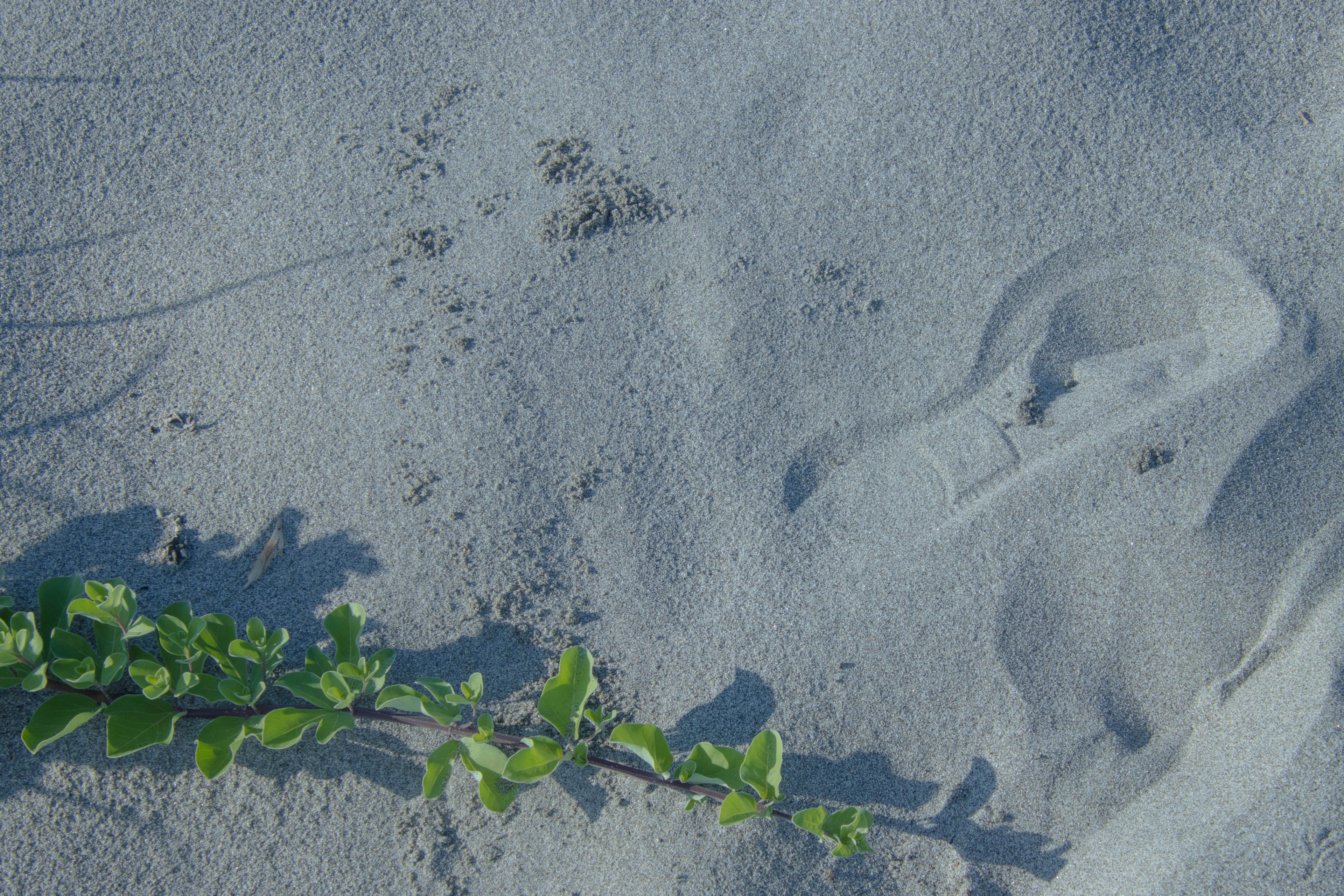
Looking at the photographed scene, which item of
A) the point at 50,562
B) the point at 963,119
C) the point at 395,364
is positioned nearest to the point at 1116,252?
the point at 963,119

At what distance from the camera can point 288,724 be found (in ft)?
5.30

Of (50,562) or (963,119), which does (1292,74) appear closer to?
(963,119)

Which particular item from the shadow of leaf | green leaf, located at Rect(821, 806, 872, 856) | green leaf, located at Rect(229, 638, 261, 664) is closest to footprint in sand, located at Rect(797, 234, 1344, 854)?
the shadow of leaf

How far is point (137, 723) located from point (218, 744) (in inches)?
6.6

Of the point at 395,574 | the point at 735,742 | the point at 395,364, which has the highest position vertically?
the point at 395,364

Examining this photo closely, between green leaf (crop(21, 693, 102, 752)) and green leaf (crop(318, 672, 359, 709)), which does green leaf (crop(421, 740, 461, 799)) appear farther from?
green leaf (crop(21, 693, 102, 752))

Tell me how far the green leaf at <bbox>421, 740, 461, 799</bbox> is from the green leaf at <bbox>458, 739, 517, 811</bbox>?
0.02 meters

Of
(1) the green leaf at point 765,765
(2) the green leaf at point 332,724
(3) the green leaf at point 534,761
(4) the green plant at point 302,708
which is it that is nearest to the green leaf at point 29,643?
(4) the green plant at point 302,708

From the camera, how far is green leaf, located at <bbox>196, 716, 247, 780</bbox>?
1.62m

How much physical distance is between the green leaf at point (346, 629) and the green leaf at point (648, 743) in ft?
1.88

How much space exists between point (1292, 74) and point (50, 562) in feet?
10.6

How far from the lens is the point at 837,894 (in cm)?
175

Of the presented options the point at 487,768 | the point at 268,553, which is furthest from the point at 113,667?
the point at 487,768

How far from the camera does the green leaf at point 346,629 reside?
1688mm
